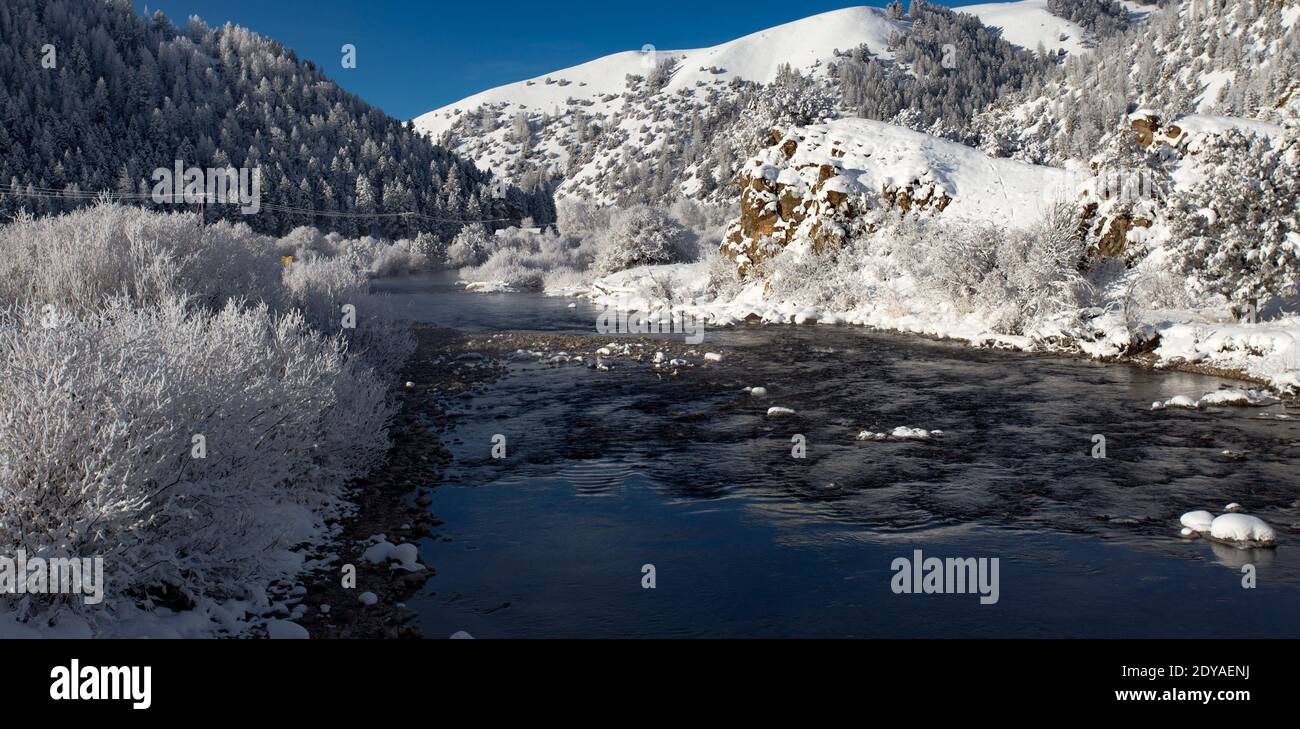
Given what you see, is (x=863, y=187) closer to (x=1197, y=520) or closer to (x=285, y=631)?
(x=1197, y=520)

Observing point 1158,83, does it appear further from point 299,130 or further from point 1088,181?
point 299,130

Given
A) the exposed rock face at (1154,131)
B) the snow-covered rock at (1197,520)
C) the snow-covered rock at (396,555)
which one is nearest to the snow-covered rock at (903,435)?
the snow-covered rock at (1197,520)

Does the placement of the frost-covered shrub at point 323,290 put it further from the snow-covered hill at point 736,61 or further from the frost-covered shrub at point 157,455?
the snow-covered hill at point 736,61

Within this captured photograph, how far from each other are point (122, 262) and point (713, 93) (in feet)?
508

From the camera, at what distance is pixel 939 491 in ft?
34.0

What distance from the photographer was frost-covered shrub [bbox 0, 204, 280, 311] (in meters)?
12.6

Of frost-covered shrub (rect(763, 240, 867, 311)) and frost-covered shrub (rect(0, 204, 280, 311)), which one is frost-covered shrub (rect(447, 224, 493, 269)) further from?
frost-covered shrub (rect(0, 204, 280, 311))

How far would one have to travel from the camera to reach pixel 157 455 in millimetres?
6180

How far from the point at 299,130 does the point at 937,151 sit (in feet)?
327

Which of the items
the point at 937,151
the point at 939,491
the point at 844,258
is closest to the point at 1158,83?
the point at 937,151

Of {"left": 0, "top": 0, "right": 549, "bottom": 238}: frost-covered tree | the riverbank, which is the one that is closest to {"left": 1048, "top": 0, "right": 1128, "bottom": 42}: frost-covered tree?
{"left": 0, "top": 0, "right": 549, "bottom": 238}: frost-covered tree

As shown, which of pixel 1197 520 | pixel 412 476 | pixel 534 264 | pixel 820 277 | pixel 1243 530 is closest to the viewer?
pixel 1243 530

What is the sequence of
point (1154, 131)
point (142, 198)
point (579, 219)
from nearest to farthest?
point (1154, 131) < point (142, 198) < point (579, 219)

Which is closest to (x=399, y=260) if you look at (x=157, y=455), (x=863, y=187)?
(x=863, y=187)
